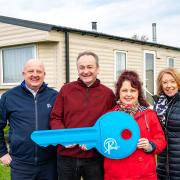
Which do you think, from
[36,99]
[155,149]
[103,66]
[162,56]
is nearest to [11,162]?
[36,99]

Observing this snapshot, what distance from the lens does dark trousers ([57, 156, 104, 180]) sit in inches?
133

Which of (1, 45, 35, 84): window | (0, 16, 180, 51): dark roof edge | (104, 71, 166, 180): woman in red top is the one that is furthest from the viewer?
(1, 45, 35, 84): window

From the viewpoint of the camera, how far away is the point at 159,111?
357cm

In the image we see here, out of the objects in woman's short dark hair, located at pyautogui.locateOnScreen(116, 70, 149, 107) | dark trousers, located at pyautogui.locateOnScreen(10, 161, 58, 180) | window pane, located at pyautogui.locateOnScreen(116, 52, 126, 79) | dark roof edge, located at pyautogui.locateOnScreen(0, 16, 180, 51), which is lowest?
dark trousers, located at pyautogui.locateOnScreen(10, 161, 58, 180)

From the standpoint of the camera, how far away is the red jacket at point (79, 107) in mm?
3336

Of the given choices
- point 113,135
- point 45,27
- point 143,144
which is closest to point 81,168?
point 113,135

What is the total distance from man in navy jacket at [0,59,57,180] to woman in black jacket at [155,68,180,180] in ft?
3.35

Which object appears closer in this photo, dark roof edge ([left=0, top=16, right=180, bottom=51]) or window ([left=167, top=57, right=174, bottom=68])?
dark roof edge ([left=0, top=16, right=180, bottom=51])

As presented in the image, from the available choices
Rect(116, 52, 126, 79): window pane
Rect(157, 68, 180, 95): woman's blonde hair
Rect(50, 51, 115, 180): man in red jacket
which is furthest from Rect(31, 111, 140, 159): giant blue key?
Rect(116, 52, 126, 79): window pane

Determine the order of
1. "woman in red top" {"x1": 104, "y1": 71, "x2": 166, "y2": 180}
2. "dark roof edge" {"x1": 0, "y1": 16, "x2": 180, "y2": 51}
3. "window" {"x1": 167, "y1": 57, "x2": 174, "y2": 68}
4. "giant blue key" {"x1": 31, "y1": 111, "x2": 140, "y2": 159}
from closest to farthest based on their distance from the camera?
"giant blue key" {"x1": 31, "y1": 111, "x2": 140, "y2": 159}
"woman in red top" {"x1": 104, "y1": 71, "x2": 166, "y2": 180}
"dark roof edge" {"x1": 0, "y1": 16, "x2": 180, "y2": 51}
"window" {"x1": 167, "y1": 57, "x2": 174, "y2": 68}

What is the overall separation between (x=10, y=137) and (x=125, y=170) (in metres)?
1.16

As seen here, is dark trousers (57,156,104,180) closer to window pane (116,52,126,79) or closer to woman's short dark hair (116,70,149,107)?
woman's short dark hair (116,70,149,107)

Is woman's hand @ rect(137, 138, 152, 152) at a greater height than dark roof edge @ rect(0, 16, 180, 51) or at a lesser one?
lesser

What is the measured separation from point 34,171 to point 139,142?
1.09 m
